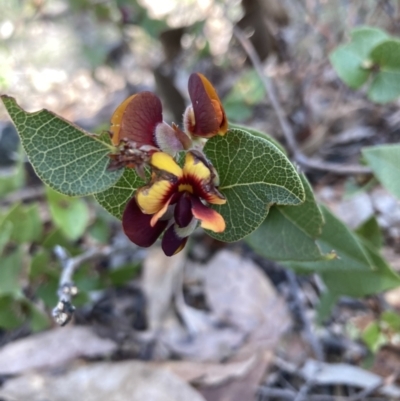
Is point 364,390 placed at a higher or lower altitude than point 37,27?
lower

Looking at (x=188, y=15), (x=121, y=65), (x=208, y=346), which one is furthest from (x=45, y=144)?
(x=121, y=65)

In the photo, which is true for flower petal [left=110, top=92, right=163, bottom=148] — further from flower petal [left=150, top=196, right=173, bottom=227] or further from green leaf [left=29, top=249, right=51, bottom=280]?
green leaf [left=29, top=249, right=51, bottom=280]

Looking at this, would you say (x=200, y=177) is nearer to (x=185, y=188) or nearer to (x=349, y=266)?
(x=185, y=188)

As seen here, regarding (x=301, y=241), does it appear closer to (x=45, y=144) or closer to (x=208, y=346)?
(x=45, y=144)

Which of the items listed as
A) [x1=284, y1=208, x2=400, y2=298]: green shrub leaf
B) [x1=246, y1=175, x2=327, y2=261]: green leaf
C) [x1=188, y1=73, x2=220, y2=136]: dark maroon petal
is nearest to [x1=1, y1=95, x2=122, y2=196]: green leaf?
[x1=188, y1=73, x2=220, y2=136]: dark maroon petal

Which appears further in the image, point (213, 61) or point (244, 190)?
point (213, 61)
